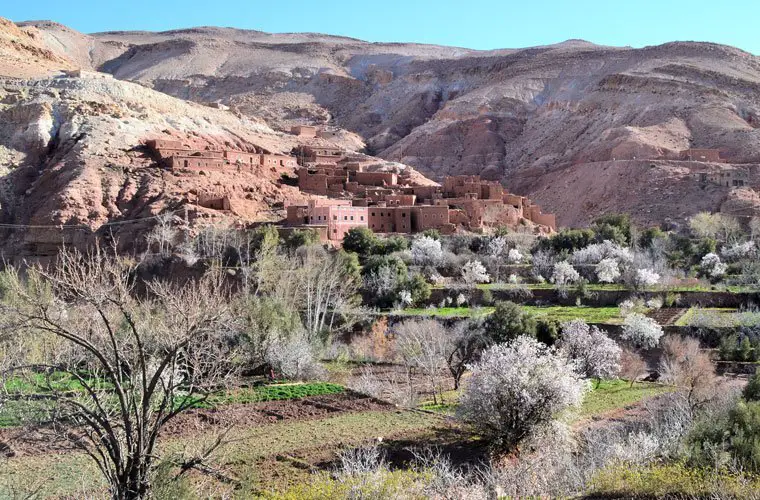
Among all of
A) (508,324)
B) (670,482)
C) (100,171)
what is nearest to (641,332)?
(508,324)

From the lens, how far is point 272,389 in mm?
23719

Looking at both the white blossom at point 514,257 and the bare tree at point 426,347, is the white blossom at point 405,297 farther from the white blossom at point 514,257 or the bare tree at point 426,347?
the white blossom at point 514,257

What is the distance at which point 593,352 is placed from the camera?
85.3 feet

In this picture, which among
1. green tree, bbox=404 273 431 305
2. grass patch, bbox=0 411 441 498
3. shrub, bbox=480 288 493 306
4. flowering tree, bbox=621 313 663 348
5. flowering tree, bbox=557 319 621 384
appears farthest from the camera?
green tree, bbox=404 273 431 305

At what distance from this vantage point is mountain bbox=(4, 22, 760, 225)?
66.7 meters

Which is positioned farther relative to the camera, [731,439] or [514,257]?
[514,257]

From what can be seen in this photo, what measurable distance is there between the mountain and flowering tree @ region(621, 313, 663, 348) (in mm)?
30652

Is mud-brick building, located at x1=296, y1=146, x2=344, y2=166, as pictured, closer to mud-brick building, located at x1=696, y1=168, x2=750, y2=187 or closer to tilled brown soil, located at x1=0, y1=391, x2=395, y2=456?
mud-brick building, located at x1=696, y1=168, x2=750, y2=187

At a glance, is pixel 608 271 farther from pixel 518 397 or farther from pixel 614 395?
pixel 518 397

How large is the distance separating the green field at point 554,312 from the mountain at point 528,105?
2634cm

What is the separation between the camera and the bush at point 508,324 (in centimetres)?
2764

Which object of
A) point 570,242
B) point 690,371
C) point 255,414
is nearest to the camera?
point 255,414

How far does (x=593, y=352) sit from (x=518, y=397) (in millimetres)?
11060

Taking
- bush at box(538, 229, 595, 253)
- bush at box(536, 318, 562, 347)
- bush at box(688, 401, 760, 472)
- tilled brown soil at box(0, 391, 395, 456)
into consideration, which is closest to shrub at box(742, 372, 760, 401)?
bush at box(688, 401, 760, 472)
